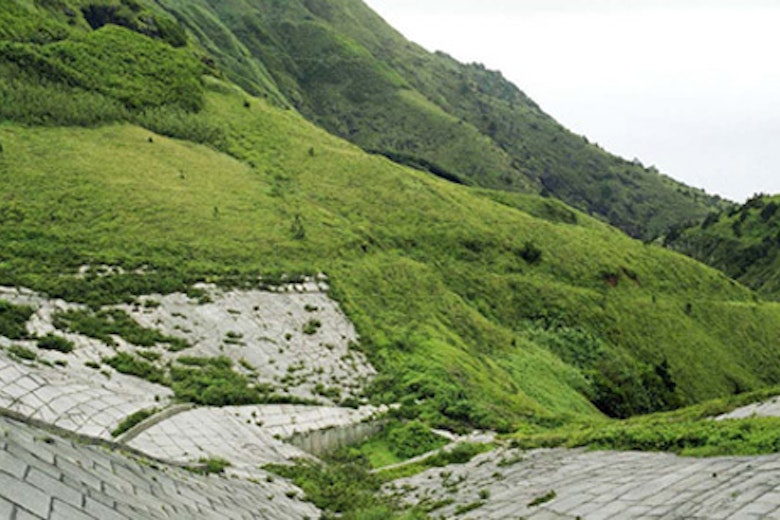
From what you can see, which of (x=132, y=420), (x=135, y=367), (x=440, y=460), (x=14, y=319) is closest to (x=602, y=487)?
(x=440, y=460)

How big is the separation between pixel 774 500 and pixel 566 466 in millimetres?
6602

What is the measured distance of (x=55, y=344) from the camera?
65.1ft

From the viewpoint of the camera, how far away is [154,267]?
28781 millimetres

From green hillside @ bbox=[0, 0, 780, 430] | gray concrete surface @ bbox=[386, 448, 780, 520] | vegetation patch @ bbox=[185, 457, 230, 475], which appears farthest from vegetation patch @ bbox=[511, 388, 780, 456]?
vegetation patch @ bbox=[185, 457, 230, 475]

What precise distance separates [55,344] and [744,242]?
172 meters

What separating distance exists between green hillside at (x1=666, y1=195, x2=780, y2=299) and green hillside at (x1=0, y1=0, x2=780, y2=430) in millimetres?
87392

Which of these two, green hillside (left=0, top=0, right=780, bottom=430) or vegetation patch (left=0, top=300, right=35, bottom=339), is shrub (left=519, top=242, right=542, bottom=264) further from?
vegetation patch (left=0, top=300, right=35, bottom=339)

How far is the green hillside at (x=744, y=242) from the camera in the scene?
14000 centimetres

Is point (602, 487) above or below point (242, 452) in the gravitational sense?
above

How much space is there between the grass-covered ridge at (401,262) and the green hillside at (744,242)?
85028 mm

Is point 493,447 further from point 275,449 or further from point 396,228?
point 396,228

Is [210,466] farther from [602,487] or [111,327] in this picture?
[111,327]

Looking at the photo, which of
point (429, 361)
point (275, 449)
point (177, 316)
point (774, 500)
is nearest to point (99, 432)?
point (275, 449)

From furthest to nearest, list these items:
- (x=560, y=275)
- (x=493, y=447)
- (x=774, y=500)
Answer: (x=560, y=275)
(x=493, y=447)
(x=774, y=500)
